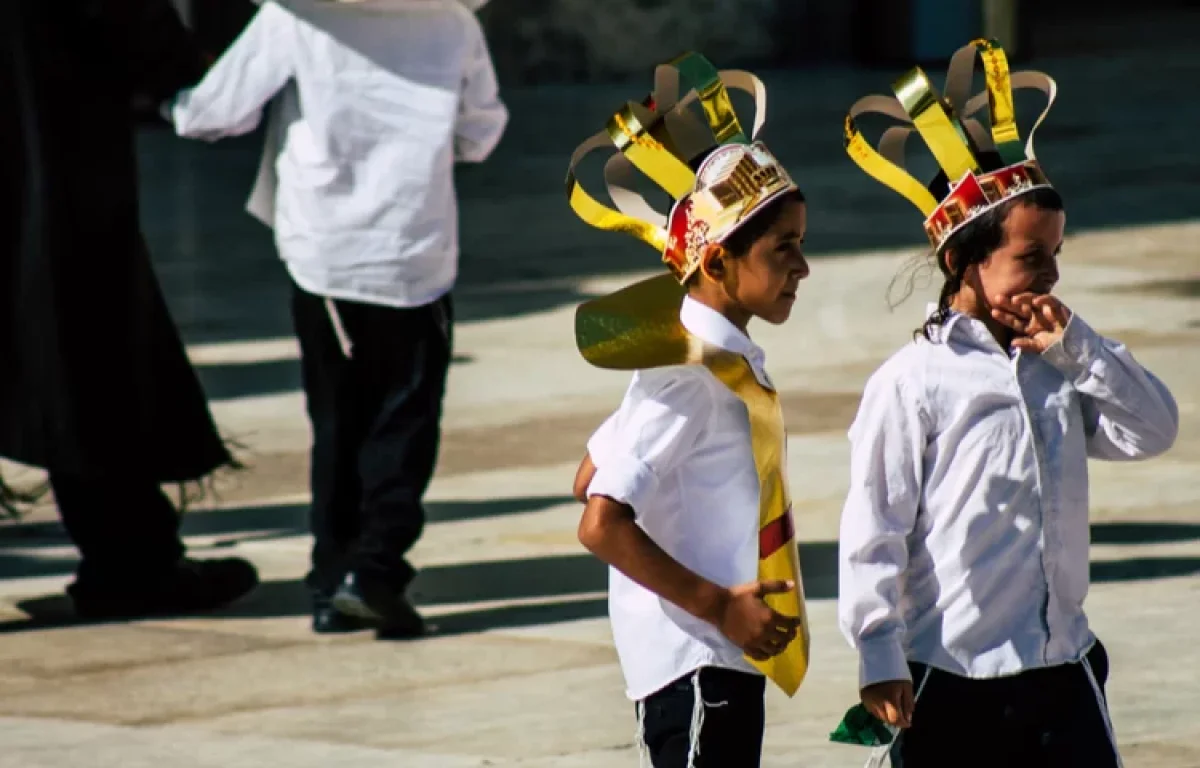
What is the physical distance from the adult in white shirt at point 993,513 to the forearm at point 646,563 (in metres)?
0.25

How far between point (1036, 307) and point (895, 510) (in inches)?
14.2

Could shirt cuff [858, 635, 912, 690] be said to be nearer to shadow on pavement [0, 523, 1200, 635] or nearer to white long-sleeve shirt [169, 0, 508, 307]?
white long-sleeve shirt [169, 0, 508, 307]

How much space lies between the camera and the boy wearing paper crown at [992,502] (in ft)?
13.1

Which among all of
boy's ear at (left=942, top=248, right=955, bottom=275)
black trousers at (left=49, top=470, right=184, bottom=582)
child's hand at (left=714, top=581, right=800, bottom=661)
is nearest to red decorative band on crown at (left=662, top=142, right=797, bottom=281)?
boy's ear at (left=942, top=248, right=955, bottom=275)

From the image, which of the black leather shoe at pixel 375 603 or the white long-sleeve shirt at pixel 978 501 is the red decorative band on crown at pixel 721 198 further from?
the black leather shoe at pixel 375 603

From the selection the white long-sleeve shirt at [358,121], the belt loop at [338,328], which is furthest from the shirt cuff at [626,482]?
the belt loop at [338,328]

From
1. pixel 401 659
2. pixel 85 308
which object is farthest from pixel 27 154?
pixel 401 659

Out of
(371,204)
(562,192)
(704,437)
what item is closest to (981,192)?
(704,437)

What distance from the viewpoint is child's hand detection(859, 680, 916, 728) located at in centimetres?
391

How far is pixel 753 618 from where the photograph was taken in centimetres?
381

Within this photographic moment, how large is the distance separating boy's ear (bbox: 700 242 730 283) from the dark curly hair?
1.01 ft

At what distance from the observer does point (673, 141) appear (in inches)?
160

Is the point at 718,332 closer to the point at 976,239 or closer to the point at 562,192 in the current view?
the point at 976,239

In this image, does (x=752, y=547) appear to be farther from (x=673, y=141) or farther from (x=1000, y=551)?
(x=673, y=141)
